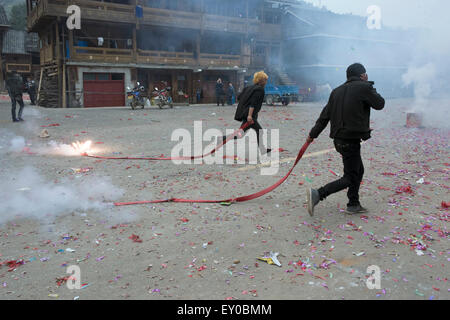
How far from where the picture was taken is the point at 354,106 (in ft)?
12.0

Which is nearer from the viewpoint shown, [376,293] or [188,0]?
[376,293]

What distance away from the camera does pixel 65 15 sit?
20.9 metres

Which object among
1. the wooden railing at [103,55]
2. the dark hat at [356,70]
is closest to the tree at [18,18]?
the wooden railing at [103,55]

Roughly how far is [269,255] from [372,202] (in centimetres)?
190

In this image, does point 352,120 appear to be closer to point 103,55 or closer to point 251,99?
point 251,99

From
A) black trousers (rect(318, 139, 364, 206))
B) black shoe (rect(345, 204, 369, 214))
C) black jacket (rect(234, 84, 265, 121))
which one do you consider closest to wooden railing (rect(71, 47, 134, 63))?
black jacket (rect(234, 84, 265, 121))

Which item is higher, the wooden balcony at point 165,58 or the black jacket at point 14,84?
the wooden balcony at point 165,58

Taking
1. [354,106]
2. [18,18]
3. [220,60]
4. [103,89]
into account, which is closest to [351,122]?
[354,106]

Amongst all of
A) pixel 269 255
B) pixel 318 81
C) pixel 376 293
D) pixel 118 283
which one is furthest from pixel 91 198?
pixel 318 81

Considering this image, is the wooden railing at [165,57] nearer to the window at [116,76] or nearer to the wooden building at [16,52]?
the window at [116,76]

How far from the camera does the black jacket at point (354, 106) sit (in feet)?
11.8

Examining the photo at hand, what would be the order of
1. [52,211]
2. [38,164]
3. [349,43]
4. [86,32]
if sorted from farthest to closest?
1. [349,43]
2. [86,32]
3. [38,164]
4. [52,211]

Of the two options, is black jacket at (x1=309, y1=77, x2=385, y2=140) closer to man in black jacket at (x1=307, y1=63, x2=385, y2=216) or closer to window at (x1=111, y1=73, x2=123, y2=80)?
man in black jacket at (x1=307, y1=63, x2=385, y2=216)
